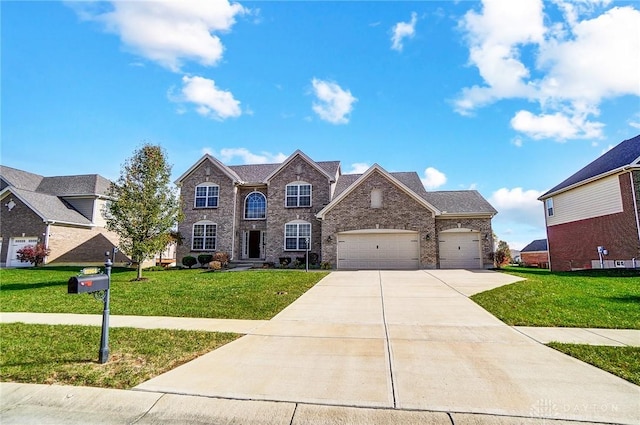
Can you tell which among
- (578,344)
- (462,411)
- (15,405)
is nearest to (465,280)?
(578,344)

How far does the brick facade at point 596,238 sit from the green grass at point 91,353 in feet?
71.1

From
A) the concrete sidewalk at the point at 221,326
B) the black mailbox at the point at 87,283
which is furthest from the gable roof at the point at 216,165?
the black mailbox at the point at 87,283

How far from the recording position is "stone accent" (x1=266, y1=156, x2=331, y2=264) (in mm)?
23547

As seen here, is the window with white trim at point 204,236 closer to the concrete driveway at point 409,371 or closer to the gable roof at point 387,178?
the gable roof at point 387,178

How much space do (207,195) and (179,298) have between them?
1545cm

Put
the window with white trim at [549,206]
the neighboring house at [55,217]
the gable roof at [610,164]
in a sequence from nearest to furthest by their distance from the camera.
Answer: the gable roof at [610,164] < the neighboring house at [55,217] < the window with white trim at [549,206]

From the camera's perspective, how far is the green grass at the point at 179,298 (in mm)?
9203

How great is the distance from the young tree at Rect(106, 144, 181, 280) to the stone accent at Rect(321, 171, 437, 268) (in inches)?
369

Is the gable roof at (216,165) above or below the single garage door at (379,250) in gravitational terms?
above

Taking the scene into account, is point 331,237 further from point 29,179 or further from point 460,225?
point 29,179

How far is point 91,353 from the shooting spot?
5.68m

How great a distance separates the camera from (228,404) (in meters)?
3.95

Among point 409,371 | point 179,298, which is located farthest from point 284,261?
point 409,371

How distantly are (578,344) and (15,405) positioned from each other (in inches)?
335
